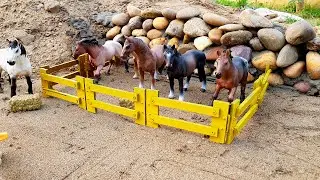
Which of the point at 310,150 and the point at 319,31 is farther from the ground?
the point at 319,31

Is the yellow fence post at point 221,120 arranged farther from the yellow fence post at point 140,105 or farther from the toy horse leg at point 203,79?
the toy horse leg at point 203,79

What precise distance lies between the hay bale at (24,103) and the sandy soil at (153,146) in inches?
4.9

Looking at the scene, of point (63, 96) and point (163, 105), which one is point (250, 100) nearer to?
point (163, 105)

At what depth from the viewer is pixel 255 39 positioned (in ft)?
18.9

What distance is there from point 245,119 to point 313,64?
2051 mm

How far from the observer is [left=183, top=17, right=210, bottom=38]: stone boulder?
6156 mm

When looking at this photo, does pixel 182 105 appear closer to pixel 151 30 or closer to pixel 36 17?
pixel 151 30

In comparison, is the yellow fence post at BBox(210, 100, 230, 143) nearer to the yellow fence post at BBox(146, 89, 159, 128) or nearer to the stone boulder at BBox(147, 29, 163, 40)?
the yellow fence post at BBox(146, 89, 159, 128)

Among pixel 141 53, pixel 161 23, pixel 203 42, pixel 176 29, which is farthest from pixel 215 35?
pixel 141 53

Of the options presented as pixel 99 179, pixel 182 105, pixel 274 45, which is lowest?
pixel 99 179

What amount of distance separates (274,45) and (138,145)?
124 inches

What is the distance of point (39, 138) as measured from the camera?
13.3 ft

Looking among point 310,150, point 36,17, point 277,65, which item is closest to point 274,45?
point 277,65

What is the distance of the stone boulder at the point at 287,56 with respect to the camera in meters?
5.46
